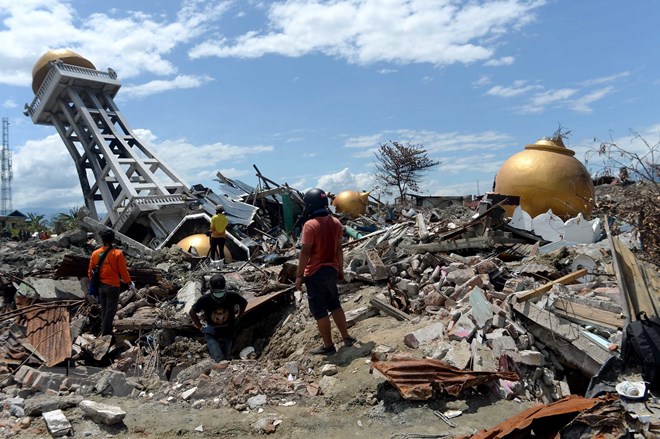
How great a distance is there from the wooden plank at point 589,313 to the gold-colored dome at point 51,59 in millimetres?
26655

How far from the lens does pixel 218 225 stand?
1207 cm

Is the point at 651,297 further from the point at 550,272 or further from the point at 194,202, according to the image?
the point at 194,202

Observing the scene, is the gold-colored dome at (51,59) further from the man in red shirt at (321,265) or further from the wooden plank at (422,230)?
the man in red shirt at (321,265)

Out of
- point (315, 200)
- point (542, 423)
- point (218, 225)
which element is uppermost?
point (315, 200)

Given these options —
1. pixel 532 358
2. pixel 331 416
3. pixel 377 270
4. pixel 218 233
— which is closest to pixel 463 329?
pixel 532 358

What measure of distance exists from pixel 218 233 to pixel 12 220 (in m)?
20.1

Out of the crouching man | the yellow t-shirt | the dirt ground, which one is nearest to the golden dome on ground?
the yellow t-shirt

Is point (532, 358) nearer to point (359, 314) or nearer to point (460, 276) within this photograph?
point (460, 276)

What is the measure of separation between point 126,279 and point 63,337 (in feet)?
3.31

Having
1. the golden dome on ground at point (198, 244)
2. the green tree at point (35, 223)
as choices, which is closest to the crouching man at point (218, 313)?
the golden dome on ground at point (198, 244)

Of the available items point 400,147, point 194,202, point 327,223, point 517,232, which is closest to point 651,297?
point 327,223

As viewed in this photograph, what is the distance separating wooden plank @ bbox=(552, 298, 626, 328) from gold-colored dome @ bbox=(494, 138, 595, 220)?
7.89 m

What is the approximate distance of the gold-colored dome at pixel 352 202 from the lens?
1847 centimetres

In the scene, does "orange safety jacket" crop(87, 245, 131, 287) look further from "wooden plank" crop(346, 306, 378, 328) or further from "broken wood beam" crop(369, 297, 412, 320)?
"broken wood beam" crop(369, 297, 412, 320)
